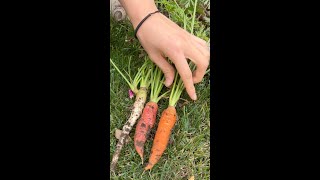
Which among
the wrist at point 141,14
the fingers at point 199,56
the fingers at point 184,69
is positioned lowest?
the fingers at point 184,69

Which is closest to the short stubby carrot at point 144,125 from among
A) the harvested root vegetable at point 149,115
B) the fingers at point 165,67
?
the harvested root vegetable at point 149,115

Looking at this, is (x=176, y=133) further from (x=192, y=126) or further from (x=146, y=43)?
(x=146, y=43)

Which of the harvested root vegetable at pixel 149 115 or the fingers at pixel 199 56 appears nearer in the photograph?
the fingers at pixel 199 56

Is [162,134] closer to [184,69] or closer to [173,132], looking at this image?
[173,132]

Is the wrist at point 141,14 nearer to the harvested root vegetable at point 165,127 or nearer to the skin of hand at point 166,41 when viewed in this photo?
the skin of hand at point 166,41

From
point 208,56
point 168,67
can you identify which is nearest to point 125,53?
point 168,67

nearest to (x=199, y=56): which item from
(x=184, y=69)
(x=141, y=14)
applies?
(x=184, y=69)

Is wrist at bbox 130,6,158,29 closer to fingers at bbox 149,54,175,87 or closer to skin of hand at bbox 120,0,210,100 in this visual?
skin of hand at bbox 120,0,210,100

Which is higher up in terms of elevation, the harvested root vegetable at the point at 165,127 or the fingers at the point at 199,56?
the fingers at the point at 199,56
